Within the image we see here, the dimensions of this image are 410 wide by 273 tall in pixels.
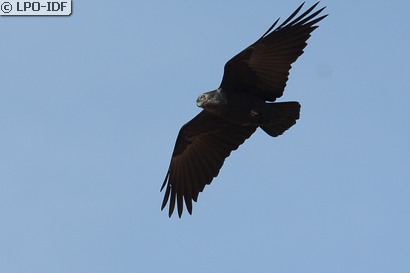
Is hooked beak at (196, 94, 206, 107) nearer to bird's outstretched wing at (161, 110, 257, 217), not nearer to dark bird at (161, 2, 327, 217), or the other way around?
dark bird at (161, 2, 327, 217)

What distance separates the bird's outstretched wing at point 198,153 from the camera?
68.1 feet

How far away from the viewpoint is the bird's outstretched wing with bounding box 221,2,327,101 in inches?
749

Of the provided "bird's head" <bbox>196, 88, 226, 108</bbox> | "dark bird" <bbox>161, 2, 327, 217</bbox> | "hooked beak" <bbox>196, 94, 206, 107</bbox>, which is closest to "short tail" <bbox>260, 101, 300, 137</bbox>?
"dark bird" <bbox>161, 2, 327, 217</bbox>

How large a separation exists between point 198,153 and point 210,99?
2.22 m

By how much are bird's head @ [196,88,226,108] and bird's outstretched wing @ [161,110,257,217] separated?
139 cm

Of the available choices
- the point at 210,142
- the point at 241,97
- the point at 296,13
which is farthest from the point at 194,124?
the point at 296,13

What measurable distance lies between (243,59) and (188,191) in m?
3.23

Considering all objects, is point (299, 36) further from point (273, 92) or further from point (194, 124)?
point (194, 124)

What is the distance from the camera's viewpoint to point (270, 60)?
1925 cm

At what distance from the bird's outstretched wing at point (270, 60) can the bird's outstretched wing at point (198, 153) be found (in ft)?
4.09

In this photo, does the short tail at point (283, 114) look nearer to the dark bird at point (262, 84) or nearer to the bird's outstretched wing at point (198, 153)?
the dark bird at point (262, 84)

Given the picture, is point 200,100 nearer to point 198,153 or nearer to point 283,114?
point 283,114

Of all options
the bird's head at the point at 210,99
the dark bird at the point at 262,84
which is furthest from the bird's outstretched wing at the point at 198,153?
the bird's head at the point at 210,99

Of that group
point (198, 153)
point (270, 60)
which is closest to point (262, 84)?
point (270, 60)
